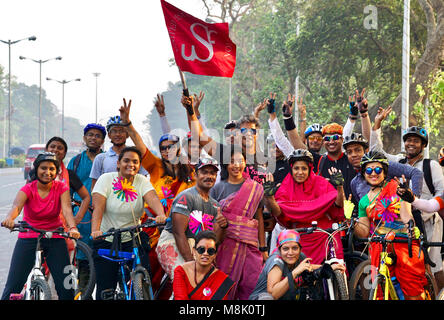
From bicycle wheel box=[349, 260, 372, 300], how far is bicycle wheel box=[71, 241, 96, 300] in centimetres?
274

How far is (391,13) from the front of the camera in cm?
2741

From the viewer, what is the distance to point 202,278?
573cm

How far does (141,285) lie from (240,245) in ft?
3.36

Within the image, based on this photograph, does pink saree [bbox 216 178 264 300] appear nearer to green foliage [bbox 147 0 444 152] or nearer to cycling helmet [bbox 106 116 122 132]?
cycling helmet [bbox 106 116 122 132]

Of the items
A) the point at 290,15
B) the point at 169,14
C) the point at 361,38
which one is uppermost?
the point at 290,15

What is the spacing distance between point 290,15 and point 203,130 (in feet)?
106

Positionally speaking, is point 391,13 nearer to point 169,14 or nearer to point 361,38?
point 361,38

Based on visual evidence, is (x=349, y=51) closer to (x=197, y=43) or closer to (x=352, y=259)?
(x=197, y=43)

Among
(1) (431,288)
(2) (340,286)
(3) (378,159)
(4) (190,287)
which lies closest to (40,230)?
(4) (190,287)

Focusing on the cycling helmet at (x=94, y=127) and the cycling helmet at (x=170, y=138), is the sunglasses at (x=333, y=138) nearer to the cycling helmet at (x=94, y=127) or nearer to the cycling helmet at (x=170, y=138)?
the cycling helmet at (x=170, y=138)

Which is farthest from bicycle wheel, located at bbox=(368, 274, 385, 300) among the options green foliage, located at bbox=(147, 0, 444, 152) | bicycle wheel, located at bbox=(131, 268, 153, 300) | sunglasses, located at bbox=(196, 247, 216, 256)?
green foliage, located at bbox=(147, 0, 444, 152)

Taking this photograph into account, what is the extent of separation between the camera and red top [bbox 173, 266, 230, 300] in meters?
5.64
